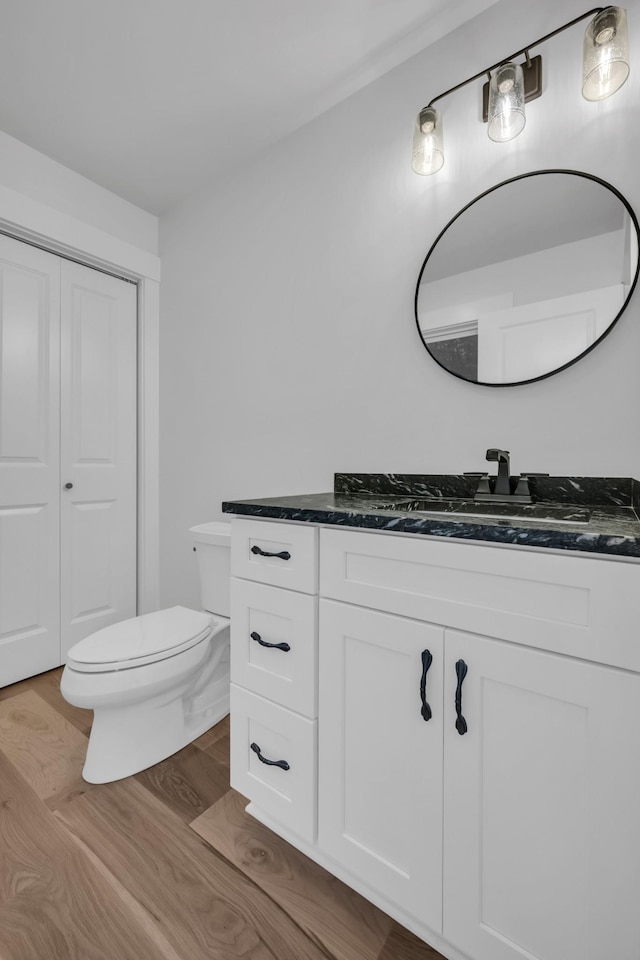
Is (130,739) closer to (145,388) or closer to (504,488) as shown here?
(504,488)

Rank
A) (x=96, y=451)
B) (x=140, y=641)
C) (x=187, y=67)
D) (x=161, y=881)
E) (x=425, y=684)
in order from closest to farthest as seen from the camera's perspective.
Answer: (x=425, y=684)
(x=161, y=881)
(x=140, y=641)
(x=187, y=67)
(x=96, y=451)

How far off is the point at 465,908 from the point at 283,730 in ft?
1.63

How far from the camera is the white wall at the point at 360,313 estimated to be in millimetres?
1235

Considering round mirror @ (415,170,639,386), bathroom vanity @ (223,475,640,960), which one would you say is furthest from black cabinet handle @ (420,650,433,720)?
round mirror @ (415,170,639,386)

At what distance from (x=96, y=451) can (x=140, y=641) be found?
4.03ft

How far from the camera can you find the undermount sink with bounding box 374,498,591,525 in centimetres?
100

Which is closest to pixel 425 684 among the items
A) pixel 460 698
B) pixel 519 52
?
pixel 460 698

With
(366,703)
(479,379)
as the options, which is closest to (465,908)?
(366,703)

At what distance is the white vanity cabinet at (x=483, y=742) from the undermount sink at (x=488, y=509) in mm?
212

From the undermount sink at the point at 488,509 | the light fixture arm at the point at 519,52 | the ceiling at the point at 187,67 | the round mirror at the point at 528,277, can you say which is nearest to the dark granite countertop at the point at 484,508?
the undermount sink at the point at 488,509

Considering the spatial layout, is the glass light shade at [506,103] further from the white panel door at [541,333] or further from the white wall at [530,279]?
the white panel door at [541,333]

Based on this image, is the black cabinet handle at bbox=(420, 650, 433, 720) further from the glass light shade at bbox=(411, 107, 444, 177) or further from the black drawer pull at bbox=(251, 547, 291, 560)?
the glass light shade at bbox=(411, 107, 444, 177)

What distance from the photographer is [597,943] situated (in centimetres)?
71

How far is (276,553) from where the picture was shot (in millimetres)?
1127
